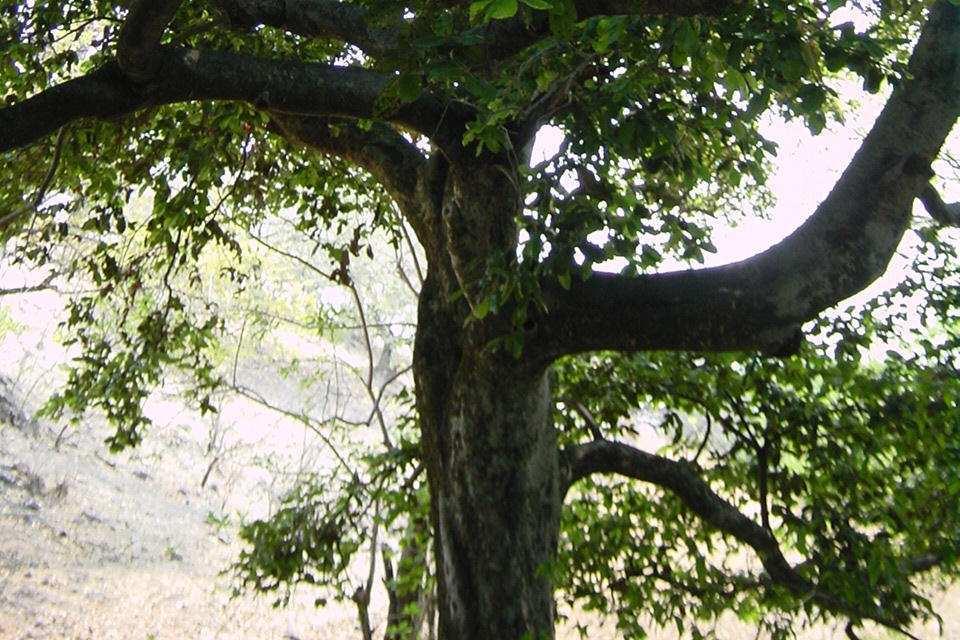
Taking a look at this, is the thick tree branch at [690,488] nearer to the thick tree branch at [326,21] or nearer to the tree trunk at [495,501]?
the tree trunk at [495,501]

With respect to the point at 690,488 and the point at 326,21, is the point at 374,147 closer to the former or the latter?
the point at 326,21

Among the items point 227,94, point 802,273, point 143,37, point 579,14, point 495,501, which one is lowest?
point 495,501

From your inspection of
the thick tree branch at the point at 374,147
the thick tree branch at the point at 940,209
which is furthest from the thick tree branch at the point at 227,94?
the thick tree branch at the point at 940,209

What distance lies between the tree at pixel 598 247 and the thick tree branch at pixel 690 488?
0.03ft

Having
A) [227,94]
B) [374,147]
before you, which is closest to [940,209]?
[374,147]

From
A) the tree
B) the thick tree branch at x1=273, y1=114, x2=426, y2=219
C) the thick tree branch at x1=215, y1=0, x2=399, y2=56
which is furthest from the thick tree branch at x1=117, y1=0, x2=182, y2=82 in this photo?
the thick tree branch at x1=273, y1=114, x2=426, y2=219

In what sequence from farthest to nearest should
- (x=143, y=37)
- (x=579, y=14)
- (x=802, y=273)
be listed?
(x=802, y=273), (x=143, y=37), (x=579, y=14)

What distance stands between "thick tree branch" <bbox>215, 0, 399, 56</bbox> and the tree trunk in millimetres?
1223

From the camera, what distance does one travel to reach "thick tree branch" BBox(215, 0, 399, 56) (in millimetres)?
4051

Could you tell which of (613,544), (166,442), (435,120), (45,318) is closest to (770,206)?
(613,544)

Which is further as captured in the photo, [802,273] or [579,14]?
[802,273]

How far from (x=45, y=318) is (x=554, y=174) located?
14223mm

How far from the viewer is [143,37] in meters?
2.72

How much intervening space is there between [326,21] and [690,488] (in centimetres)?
245
